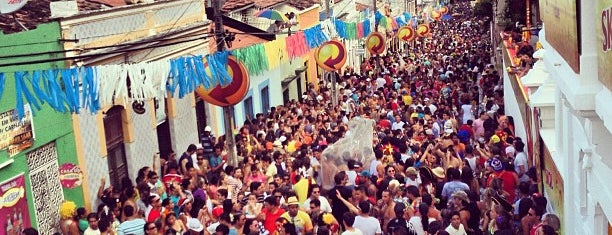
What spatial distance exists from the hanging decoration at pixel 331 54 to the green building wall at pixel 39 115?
31.0 feet

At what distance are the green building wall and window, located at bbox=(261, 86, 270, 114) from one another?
13.1 metres

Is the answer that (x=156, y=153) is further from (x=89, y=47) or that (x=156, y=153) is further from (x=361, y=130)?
(x=361, y=130)

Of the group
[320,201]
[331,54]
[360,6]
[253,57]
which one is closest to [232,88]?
[253,57]

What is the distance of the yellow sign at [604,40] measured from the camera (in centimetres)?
645

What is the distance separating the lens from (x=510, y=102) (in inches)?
869

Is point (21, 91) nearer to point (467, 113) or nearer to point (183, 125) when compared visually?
point (183, 125)

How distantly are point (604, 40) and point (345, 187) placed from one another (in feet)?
18.0

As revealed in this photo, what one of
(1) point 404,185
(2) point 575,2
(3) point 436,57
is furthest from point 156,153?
(3) point 436,57

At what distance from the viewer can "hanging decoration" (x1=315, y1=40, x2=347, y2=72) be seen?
910 inches

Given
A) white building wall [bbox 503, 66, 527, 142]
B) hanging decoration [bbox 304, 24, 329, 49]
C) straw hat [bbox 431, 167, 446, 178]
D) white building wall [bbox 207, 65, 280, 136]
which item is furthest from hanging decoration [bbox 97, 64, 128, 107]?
white building wall [bbox 207, 65, 280, 136]

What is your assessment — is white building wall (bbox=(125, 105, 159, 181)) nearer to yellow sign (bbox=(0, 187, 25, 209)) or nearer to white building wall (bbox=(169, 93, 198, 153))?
white building wall (bbox=(169, 93, 198, 153))

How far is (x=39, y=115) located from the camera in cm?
1391

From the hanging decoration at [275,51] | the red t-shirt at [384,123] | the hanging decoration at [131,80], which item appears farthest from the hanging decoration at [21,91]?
the red t-shirt at [384,123]

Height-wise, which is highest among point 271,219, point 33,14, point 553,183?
point 33,14
